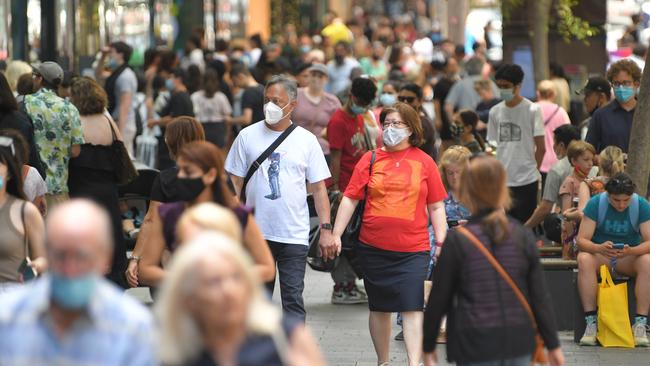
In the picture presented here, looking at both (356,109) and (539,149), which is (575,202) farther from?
(539,149)

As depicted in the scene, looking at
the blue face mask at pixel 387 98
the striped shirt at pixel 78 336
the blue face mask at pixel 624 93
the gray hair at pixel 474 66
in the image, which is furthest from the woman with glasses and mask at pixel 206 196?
the gray hair at pixel 474 66

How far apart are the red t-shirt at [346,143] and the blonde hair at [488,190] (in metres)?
6.07

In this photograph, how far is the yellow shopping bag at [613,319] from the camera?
10.3 meters

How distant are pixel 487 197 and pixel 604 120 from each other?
633 cm

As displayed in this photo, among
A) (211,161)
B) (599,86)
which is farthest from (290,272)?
(599,86)

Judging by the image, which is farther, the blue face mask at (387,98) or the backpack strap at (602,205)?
the blue face mask at (387,98)

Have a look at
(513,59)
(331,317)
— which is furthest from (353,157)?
(513,59)

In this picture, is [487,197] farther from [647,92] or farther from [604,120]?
[604,120]

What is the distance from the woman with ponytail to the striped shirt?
76.6 inches

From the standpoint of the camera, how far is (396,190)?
882 cm

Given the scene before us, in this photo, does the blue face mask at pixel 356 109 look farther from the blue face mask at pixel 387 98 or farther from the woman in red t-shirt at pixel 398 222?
the woman in red t-shirt at pixel 398 222

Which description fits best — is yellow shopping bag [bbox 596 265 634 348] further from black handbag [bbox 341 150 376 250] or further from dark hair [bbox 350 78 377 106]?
dark hair [bbox 350 78 377 106]

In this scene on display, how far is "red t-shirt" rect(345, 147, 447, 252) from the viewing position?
881 centimetres

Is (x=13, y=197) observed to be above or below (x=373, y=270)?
above
